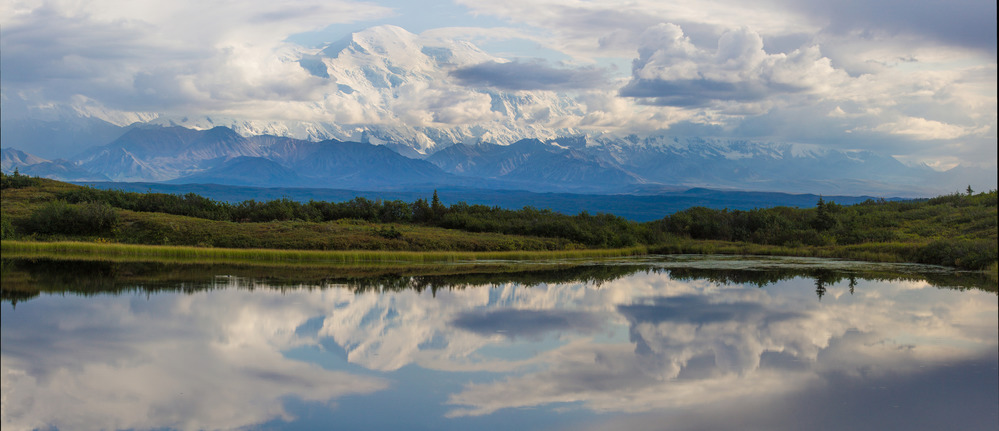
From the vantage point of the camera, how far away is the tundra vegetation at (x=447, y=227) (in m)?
39.3

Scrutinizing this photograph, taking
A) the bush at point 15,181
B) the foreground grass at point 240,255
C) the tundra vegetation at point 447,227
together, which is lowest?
the foreground grass at point 240,255

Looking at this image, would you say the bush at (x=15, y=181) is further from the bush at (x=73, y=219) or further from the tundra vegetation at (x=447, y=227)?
the bush at (x=73, y=219)

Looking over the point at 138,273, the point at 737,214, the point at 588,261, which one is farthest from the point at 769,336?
the point at 737,214

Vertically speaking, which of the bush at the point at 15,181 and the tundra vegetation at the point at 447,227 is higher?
the bush at the point at 15,181

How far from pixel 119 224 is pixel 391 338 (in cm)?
2966

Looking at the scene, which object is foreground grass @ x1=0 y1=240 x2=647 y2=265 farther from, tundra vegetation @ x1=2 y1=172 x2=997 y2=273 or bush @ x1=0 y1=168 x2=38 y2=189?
bush @ x1=0 y1=168 x2=38 y2=189

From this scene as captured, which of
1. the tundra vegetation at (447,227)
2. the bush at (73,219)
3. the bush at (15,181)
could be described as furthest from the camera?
the bush at (15,181)

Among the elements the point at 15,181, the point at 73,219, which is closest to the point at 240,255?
the point at 73,219

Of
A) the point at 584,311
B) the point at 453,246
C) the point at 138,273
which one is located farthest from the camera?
the point at 453,246

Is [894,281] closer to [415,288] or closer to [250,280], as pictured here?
[415,288]

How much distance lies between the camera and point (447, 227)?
6106cm

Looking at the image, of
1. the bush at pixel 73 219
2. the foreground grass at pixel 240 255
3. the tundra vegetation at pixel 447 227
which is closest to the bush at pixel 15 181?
the tundra vegetation at pixel 447 227

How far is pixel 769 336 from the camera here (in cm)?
1819

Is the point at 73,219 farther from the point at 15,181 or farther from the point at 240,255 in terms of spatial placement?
the point at 240,255
